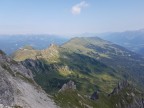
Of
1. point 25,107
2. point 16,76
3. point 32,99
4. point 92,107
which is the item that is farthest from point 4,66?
point 92,107

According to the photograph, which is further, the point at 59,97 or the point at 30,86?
the point at 59,97

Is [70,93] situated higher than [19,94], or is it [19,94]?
[19,94]

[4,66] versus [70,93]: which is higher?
[4,66]

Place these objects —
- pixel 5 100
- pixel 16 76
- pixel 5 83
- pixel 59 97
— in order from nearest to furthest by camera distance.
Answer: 1. pixel 5 100
2. pixel 5 83
3. pixel 16 76
4. pixel 59 97

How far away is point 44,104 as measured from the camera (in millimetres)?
117500

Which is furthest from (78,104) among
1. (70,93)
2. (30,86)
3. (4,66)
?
(4,66)

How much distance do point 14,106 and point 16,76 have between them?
122ft

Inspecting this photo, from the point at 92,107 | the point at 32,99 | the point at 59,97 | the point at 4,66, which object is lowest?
the point at 92,107

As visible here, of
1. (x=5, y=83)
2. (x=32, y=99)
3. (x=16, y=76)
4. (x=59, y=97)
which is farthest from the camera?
(x=59, y=97)

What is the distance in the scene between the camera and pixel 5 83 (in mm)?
102312

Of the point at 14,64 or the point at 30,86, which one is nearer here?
the point at 30,86

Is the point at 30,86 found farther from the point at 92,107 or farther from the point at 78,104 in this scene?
the point at 92,107

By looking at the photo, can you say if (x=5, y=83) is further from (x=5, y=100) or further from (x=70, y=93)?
(x=70, y=93)

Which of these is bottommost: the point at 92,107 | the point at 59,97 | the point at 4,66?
the point at 92,107
